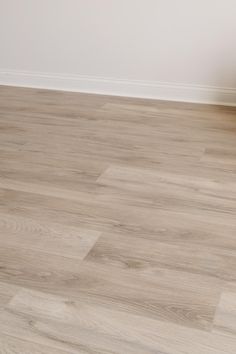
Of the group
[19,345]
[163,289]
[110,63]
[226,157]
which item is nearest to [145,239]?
[163,289]

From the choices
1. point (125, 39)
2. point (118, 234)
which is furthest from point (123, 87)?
point (118, 234)

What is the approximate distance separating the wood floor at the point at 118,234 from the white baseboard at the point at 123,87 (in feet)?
0.60

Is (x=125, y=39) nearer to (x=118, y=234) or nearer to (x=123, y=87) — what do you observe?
(x=123, y=87)

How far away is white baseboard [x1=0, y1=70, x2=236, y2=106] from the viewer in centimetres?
291

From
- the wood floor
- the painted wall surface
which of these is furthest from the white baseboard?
the wood floor

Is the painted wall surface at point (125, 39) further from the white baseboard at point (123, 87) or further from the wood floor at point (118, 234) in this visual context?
the wood floor at point (118, 234)

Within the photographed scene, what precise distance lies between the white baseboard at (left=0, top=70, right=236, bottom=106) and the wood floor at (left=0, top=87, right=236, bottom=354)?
184 mm

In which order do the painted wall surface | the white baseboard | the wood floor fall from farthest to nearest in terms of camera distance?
1. the white baseboard
2. the painted wall surface
3. the wood floor

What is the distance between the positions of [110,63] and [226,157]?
4.35 feet

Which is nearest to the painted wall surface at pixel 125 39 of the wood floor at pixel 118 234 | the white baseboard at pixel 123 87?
the white baseboard at pixel 123 87

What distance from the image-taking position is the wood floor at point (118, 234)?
4.02 ft

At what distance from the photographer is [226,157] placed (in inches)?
86.7

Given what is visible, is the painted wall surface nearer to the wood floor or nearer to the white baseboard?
the white baseboard

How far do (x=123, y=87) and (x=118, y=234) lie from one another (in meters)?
1.74
